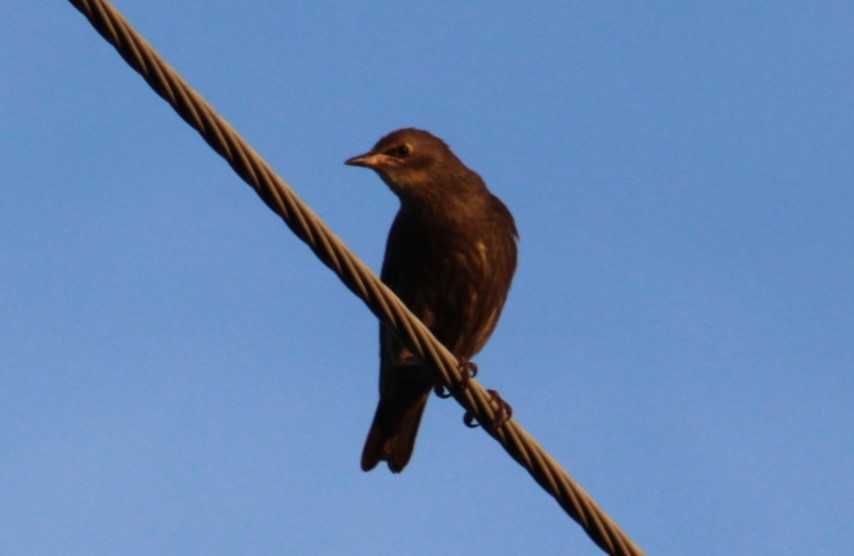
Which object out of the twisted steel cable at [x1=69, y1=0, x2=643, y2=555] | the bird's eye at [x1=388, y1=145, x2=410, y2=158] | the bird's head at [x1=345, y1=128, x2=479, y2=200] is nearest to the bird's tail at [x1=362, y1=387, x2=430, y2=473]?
the bird's head at [x1=345, y1=128, x2=479, y2=200]

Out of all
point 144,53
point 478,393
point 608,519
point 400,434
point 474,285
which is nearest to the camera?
point 144,53

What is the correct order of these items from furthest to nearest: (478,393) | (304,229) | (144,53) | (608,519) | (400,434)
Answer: (400,434)
(478,393)
(608,519)
(304,229)
(144,53)

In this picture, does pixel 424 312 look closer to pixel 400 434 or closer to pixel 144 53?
pixel 400 434

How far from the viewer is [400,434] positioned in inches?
324

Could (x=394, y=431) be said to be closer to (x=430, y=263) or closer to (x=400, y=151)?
(x=430, y=263)

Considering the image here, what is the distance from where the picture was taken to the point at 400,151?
8.09 m

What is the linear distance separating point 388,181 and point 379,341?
1.00 m

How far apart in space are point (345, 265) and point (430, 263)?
339 centimetres

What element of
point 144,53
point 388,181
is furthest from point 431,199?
point 144,53

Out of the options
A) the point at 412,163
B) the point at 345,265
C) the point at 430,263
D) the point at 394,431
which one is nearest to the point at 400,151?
the point at 412,163

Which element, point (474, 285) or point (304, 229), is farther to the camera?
point (474, 285)

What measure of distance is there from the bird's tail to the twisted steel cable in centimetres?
313

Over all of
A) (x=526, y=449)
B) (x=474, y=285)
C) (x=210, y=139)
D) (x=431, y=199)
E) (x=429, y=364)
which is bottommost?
(x=526, y=449)

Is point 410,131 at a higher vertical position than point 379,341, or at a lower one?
higher
